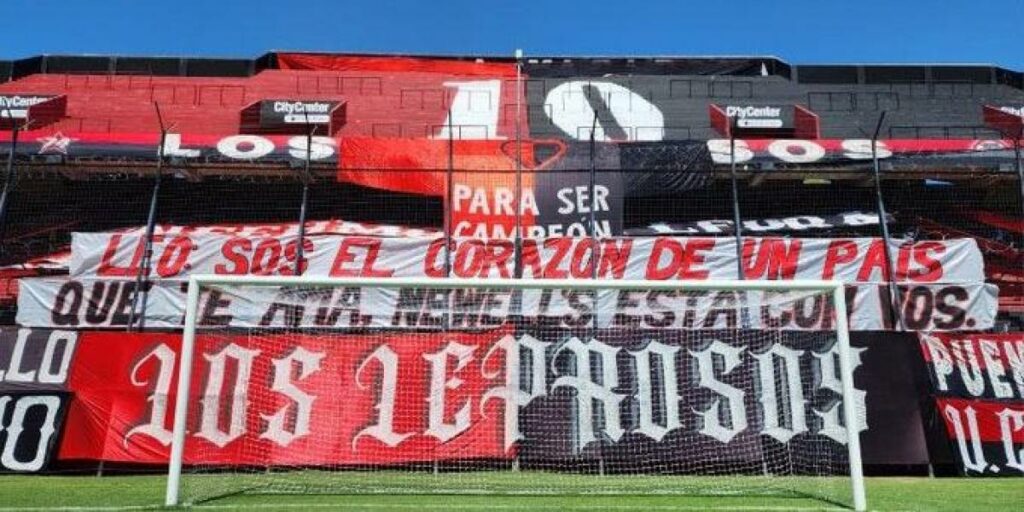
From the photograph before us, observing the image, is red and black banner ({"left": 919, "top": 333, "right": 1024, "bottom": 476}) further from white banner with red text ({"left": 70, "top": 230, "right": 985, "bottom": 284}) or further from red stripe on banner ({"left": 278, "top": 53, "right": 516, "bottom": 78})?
red stripe on banner ({"left": 278, "top": 53, "right": 516, "bottom": 78})

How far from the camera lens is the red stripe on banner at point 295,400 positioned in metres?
9.30

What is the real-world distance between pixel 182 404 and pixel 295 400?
1910 millimetres

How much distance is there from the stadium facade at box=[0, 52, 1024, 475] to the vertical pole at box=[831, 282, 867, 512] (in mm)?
1545

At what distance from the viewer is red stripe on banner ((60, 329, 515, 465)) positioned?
9297mm

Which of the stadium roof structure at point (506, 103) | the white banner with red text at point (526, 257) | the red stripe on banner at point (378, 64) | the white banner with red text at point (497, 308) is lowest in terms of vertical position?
A: the white banner with red text at point (497, 308)

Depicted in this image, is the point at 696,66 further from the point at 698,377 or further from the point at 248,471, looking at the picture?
the point at 248,471

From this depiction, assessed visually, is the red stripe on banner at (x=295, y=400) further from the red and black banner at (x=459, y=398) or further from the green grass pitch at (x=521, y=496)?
the green grass pitch at (x=521, y=496)

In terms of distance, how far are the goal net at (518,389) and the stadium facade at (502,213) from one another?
178 mm

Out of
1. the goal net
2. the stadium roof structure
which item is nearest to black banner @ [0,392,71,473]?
the goal net

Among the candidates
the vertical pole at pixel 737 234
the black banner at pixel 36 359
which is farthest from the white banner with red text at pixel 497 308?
the black banner at pixel 36 359

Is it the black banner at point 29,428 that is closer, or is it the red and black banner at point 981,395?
the black banner at point 29,428

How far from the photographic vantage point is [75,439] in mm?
9836

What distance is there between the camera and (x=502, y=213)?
50.5ft

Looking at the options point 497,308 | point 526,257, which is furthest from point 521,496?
point 526,257
